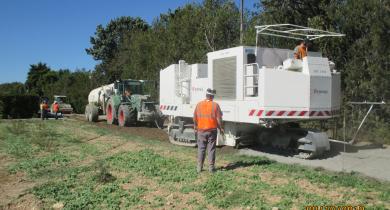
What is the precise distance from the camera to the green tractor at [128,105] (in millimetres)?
20500

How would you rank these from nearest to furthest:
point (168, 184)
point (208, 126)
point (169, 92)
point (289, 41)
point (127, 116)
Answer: point (168, 184), point (208, 126), point (169, 92), point (289, 41), point (127, 116)

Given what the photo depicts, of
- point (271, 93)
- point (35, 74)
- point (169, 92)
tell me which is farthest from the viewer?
point (35, 74)

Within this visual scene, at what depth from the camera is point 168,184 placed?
27.0 ft

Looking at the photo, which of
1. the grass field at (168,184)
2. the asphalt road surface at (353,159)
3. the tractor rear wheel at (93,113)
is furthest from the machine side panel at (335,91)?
Result: the tractor rear wheel at (93,113)

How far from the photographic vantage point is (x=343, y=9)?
602 inches

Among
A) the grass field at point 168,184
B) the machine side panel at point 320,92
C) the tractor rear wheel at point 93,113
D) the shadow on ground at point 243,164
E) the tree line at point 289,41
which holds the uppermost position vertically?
the tree line at point 289,41

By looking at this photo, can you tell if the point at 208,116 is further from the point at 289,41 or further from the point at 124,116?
the point at 124,116

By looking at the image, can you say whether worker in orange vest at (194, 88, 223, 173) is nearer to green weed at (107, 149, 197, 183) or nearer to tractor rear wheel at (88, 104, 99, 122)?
green weed at (107, 149, 197, 183)

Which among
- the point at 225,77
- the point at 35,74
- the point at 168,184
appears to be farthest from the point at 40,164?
the point at 35,74

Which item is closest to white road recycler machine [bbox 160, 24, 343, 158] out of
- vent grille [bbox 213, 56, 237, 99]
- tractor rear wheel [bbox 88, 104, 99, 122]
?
vent grille [bbox 213, 56, 237, 99]

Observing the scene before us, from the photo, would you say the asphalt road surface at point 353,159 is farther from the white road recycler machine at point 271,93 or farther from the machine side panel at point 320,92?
the machine side panel at point 320,92

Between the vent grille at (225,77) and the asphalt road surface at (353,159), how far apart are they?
175cm

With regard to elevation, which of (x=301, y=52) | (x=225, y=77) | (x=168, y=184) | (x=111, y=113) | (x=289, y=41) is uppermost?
(x=289, y=41)

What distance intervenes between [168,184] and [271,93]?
3.84 metres
